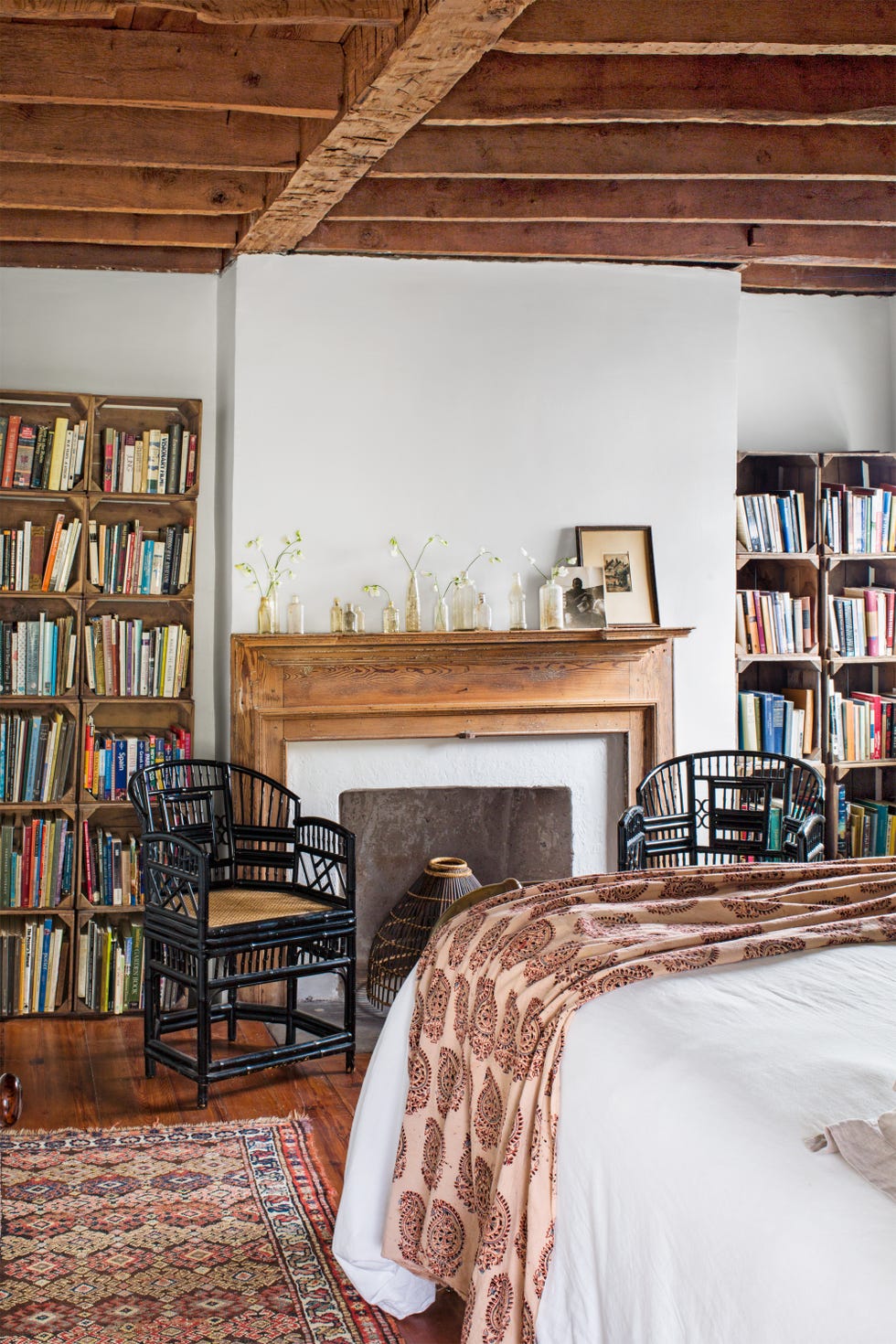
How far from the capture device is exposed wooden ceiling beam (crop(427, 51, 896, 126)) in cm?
322

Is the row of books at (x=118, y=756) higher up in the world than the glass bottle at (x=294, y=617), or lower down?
lower down

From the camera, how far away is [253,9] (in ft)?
8.52

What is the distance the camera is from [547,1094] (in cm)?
205

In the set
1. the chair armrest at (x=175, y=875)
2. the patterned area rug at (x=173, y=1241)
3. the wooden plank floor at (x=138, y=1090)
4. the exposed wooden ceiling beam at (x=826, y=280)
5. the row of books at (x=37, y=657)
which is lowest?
the patterned area rug at (x=173, y=1241)

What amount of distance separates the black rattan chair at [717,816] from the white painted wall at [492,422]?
1.19 feet

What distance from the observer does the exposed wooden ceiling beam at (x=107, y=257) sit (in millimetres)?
4645

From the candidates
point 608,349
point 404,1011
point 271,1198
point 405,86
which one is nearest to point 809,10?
point 405,86

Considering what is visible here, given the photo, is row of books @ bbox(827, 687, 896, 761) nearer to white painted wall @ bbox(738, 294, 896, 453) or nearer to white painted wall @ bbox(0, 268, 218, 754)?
white painted wall @ bbox(738, 294, 896, 453)

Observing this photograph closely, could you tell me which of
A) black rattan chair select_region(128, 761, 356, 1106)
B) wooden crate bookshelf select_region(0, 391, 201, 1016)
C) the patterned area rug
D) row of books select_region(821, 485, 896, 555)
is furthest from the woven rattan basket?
row of books select_region(821, 485, 896, 555)

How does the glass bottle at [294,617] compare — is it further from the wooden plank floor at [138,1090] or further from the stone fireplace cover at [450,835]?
the wooden plank floor at [138,1090]

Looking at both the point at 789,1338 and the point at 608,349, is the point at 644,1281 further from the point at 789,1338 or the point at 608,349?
the point at 608,349

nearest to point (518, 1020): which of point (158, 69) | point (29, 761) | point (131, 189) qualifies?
point (158, 69)

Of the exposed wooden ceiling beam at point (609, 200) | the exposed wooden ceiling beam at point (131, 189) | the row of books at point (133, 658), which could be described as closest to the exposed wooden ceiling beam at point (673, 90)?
the exposed wooden ceiling beam at point (609, 200)

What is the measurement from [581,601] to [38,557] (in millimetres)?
1976
